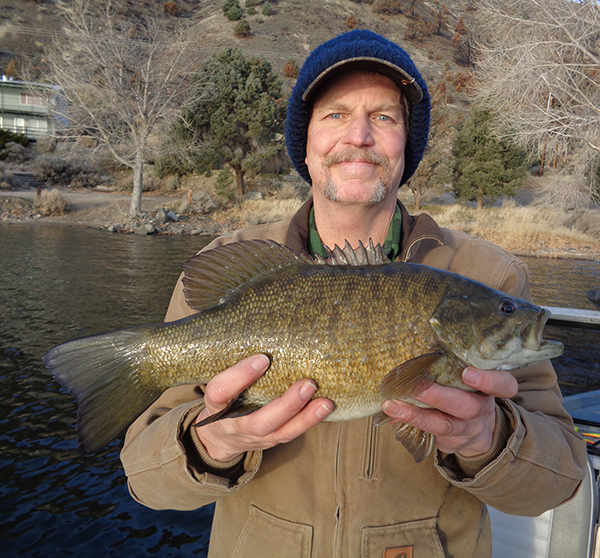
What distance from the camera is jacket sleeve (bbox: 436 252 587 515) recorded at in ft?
5.89

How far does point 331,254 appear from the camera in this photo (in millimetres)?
2051

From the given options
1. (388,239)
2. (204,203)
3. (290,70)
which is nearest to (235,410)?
(388,239)

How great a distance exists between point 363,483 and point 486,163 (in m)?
31.0

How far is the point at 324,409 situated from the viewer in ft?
5.59

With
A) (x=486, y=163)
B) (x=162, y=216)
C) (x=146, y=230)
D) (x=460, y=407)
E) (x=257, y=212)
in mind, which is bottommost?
(x=146, y=230)

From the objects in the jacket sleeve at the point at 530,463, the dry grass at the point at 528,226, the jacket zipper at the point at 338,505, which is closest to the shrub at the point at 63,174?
the dry grass at the point at 528,226

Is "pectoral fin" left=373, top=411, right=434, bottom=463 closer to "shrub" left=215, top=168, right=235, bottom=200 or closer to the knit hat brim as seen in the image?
the knit hat brim

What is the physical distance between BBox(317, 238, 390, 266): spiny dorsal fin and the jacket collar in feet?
0.70

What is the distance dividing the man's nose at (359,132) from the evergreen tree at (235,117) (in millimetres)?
30028

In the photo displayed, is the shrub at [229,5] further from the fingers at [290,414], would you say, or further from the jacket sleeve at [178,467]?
the fingers at [290,414]

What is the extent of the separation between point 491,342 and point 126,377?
1487mm

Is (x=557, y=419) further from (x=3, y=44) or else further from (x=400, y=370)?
(x=3, y=44)

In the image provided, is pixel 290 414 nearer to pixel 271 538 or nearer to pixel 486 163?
pixel 271 538

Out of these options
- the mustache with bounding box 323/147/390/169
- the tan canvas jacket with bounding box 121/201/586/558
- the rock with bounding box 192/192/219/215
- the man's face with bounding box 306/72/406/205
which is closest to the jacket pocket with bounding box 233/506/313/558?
the tan canvas jacket with bounding box 121/201/586/558
